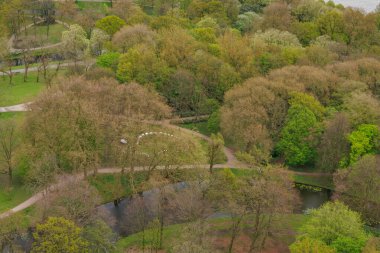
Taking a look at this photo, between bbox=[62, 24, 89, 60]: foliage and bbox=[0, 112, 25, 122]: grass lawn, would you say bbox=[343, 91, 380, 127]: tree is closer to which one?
bbox=[0, 112, 25, 122]: grass lawn

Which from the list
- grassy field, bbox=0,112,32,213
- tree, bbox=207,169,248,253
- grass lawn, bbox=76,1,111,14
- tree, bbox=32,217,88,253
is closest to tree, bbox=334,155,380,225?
tree, bbox=207,169,248,253

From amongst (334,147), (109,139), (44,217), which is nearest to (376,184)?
(334,147)

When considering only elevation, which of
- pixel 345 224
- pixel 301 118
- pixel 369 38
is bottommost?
pixel 345 224

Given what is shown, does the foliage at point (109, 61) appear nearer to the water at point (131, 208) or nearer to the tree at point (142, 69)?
the tree at point (142, 69)

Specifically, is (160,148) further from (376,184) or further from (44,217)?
(376,184)

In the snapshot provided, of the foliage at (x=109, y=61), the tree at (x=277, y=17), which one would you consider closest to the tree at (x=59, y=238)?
the foliage at (x=109, y=61)

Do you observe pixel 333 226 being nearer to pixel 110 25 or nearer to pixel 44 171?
pixel 44 171

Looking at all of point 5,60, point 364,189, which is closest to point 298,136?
point 364,189
